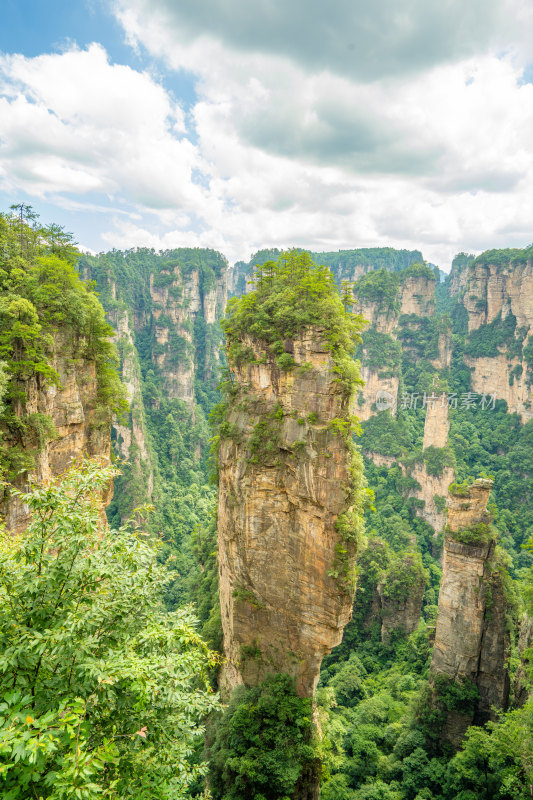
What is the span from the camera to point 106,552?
618 cm

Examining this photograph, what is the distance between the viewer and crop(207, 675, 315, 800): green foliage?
14719 millimetres

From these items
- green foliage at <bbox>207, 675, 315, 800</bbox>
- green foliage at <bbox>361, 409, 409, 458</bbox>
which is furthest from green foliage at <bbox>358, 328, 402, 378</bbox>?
green foliage at <bbox>207, 675, 315, 800</bbox>

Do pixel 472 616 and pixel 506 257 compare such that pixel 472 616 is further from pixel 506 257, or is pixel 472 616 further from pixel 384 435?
pixel 506 257

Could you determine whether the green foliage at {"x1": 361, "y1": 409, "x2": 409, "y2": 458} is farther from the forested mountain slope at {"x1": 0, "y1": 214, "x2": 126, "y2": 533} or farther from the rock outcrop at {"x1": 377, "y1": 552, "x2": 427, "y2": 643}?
the forested mountain slope at {"x1": 0, "y1": 214, "x2": 126, "y2": 533}

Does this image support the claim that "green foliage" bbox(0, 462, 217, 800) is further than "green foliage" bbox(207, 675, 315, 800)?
No

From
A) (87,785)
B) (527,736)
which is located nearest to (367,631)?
(527,736)

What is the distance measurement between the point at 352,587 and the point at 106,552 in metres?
12.1

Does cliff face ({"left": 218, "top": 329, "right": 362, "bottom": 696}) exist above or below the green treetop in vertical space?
below

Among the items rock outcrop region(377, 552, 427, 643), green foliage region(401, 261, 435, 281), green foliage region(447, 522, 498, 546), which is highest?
green foliage region(401, 261, 435, 281)

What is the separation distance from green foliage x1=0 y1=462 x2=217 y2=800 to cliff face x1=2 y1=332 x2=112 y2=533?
834 centimetres

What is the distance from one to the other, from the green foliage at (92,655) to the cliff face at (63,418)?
8336 millimetres

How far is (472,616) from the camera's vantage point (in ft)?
68.3

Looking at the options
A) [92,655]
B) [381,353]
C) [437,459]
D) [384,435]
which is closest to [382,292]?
[381,353]

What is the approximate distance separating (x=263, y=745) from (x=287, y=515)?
794cm
